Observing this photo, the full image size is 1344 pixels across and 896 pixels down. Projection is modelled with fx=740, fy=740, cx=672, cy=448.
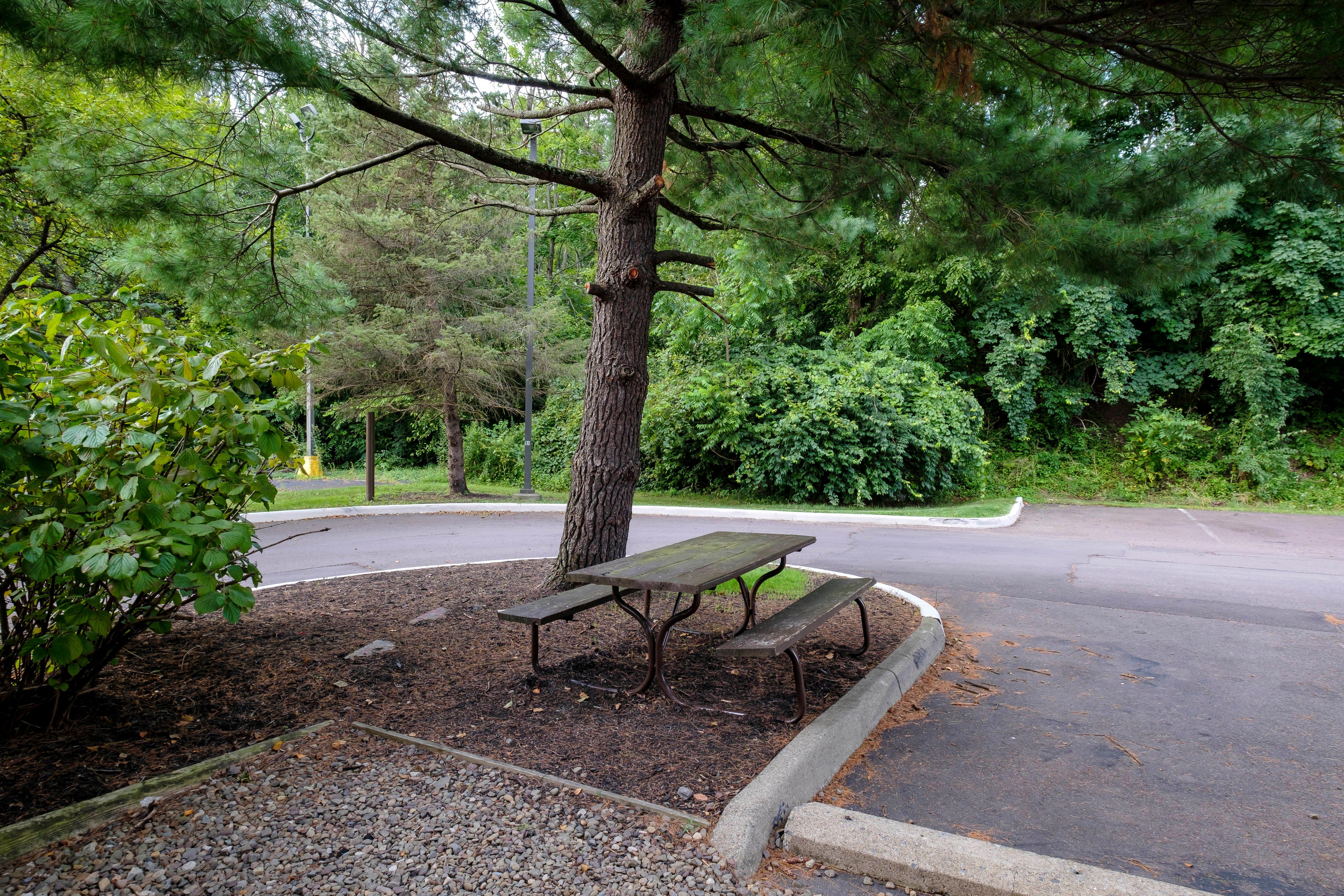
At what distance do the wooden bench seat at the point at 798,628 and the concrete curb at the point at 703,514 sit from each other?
7.36 metres

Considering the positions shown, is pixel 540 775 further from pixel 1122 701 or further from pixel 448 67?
pixel 448 67

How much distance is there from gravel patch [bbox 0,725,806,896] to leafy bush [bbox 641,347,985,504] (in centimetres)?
1152

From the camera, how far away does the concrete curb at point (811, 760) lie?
273cm

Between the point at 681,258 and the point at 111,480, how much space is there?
4.26 metres

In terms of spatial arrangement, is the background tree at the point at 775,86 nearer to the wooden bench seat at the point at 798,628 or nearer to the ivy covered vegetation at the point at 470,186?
the ivy covered vegetation at the point at 470,186

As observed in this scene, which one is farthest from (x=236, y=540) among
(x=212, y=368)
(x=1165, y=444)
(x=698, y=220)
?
(x=1165, y=444)

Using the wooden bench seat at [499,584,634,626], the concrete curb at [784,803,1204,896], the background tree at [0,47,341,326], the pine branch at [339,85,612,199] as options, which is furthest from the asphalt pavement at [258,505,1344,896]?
the pine branch at [339,85,612,199]

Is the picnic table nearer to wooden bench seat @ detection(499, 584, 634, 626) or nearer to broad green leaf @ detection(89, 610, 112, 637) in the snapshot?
wooden bench seat @ detection(499, 584, 634, 626)

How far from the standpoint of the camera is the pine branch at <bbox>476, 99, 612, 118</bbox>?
6.52 meters

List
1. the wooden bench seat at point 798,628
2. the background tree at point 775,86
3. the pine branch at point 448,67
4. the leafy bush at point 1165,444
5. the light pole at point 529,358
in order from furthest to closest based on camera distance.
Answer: the leafy bush at point 1165,444 < the light pole at point 529,358 < the pine branch at point 448,67 < the background tree at point 775,86 < the wooden bench seat at point 798,628

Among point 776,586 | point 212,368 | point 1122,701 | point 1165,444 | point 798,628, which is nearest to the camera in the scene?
point 212,368

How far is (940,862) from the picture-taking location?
2.64 m

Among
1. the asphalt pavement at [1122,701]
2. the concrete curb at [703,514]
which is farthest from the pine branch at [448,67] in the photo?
the concrete curb at [703,514]

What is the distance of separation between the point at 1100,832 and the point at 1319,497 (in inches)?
664
